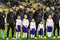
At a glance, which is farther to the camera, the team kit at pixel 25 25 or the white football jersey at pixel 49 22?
the white football jersey at pixel 49 22

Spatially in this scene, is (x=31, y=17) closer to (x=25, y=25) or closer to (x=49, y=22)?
(x=25, y=25)

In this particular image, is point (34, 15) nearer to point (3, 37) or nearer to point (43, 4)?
point (43, 4)

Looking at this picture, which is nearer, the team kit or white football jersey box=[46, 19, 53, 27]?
the team kit

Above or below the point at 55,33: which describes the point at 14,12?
above

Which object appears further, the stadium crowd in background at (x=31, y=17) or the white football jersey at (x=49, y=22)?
the white football jersey at (x=49, y=22)

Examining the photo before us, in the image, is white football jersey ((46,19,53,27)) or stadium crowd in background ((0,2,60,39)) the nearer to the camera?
stadium crowd in background ((0,2,60,39))

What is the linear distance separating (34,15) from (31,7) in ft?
0.92

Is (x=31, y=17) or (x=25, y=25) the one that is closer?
(x=25, y=25)

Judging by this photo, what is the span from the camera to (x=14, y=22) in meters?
8.22

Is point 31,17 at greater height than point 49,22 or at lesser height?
greater

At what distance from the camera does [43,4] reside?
8570mm

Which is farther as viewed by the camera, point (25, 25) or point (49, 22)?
point (49, 22)

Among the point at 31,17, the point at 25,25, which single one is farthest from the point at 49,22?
the point at 25,25

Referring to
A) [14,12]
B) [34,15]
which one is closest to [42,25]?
[34,15]
